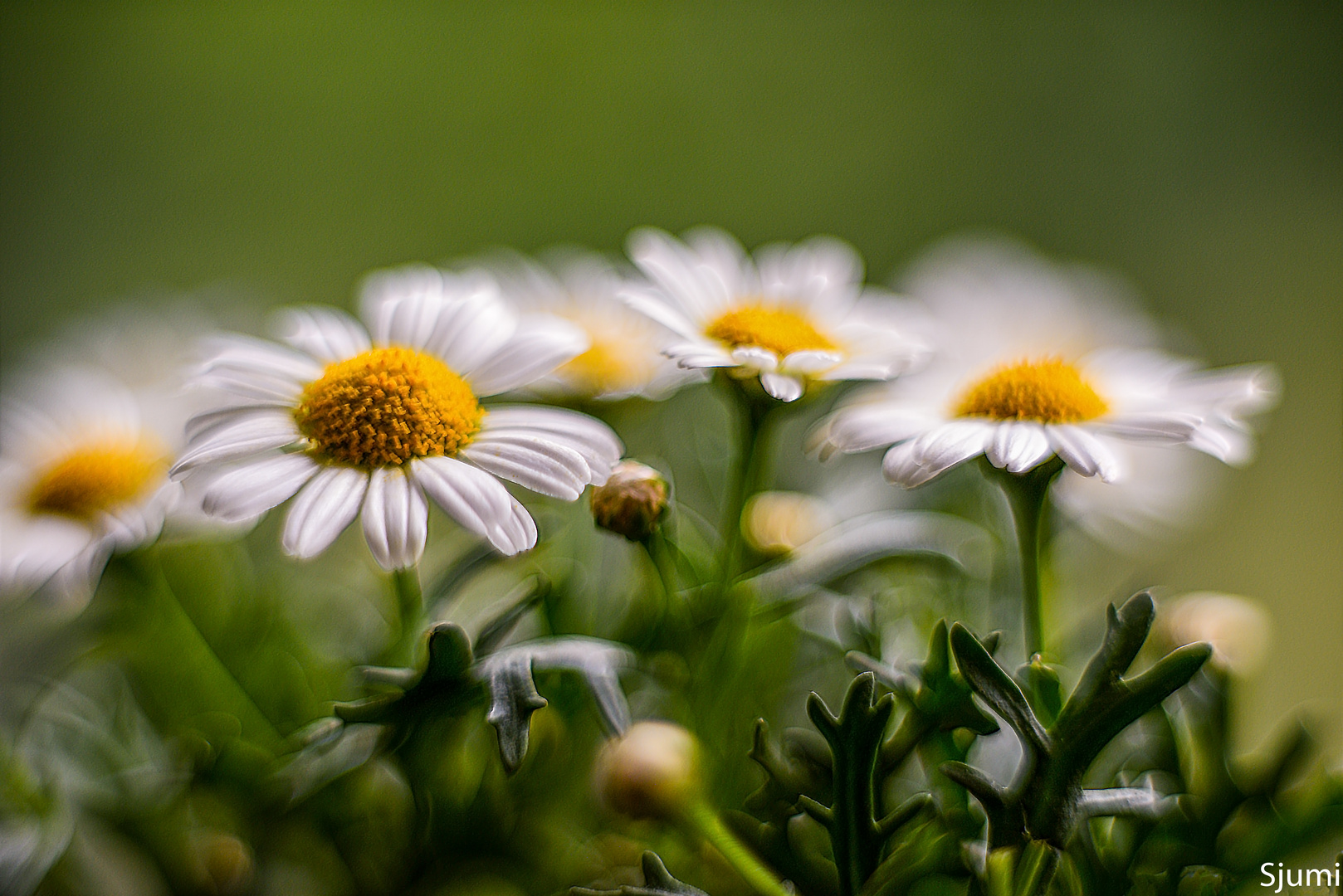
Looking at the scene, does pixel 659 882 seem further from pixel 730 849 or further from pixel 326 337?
pixel 326 337

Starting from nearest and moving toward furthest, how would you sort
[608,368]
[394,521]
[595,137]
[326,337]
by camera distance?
[394,521]
[326,337]
[608,368]
[595,137]

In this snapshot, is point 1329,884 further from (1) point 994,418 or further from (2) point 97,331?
(2) point 97,331

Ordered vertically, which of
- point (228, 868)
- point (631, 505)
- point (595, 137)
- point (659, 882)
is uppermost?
point (595, 137)

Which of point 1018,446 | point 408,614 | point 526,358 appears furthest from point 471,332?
point 1018,446

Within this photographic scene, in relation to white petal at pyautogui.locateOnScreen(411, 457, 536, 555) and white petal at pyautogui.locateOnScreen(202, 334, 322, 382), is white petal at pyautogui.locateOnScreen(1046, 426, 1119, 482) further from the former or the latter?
white petal at pyautogui.locateOnScreen(202, 334, 322, 382)

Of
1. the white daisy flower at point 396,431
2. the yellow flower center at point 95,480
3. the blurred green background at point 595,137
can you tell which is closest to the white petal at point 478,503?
the white daisy flower at point 396,431

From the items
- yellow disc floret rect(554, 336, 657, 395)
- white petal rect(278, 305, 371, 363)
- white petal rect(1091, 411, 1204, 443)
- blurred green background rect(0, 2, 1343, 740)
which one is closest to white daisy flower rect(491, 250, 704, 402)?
yellow disc floret rect(554, 336, 657, 395)

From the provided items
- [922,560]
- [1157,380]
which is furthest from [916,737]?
[1157,380]
